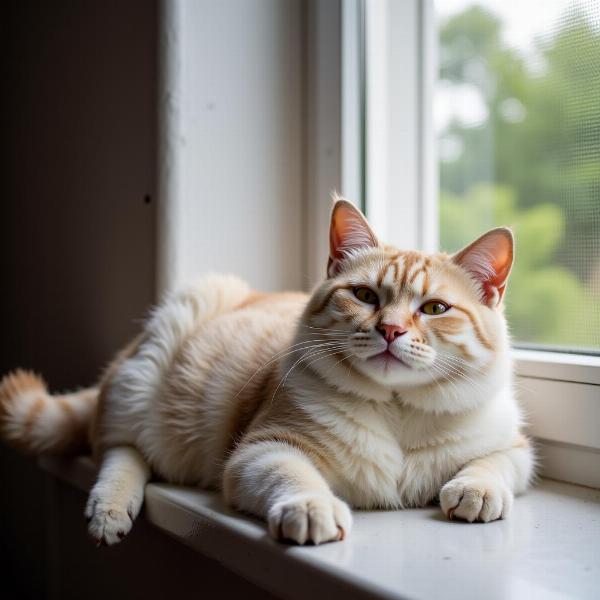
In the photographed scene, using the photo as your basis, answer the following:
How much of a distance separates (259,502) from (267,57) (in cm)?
104

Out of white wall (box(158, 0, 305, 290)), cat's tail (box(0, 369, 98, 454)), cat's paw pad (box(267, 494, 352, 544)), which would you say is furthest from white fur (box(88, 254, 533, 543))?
white wall (box(158, 0, 305, 290))

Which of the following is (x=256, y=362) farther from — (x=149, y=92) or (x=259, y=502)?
(x=149, y=92)

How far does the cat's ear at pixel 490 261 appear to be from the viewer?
97 cm

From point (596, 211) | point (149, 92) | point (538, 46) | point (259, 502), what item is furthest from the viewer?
point (149, 92)

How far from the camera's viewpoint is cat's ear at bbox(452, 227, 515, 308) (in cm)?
97

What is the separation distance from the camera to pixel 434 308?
3.17ft

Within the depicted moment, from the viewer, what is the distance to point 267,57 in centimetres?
152

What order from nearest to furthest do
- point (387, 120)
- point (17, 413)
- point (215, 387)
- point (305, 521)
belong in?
point (305, 521) < point (215, 387) < point (17, 413) < point (387, 120)

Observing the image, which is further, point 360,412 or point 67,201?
point 67,201

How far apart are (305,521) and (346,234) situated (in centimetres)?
49

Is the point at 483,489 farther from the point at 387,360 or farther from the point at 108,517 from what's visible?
the point at 108,517

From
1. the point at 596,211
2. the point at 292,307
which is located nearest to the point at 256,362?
the point at 292,307

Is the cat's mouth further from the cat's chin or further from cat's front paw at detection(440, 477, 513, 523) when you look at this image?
cat's front paw at detection(440, 477, 513, 523)

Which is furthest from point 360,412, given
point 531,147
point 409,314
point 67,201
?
point 67,201
